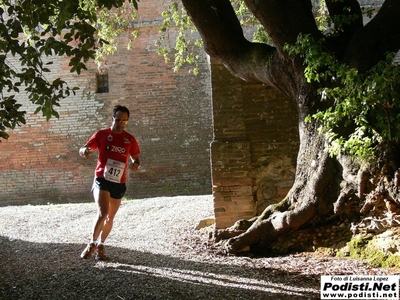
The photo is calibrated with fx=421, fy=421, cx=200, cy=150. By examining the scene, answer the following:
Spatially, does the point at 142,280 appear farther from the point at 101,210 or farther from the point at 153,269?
the point at 101,210

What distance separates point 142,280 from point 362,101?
269 centimetres

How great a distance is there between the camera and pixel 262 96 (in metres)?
6.56

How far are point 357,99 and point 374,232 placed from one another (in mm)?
1490

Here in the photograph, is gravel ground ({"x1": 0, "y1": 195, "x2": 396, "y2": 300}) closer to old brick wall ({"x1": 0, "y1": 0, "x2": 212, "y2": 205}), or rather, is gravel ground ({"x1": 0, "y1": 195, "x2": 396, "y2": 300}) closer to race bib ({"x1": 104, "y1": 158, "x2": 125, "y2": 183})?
race bib ({"x1": 104, "y1": 158, "x2": 125, "y2": 183})

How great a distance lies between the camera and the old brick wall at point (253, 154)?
21.0 feet

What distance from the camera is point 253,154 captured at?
648 centimetres

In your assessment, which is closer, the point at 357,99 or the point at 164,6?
the point at 357,99

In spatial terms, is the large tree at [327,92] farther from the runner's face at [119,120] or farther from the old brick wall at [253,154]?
the runner's face at [119,120]

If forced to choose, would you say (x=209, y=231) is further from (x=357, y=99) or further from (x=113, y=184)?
(x=357, y=99)

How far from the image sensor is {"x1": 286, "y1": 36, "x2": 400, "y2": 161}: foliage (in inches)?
151

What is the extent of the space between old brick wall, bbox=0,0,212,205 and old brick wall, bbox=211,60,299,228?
23.2 feet

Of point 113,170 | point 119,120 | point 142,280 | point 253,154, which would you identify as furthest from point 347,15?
point 142,280

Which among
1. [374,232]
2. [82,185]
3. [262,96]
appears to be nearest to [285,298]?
[374,232]

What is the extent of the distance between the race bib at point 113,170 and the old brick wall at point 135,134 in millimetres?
8705
